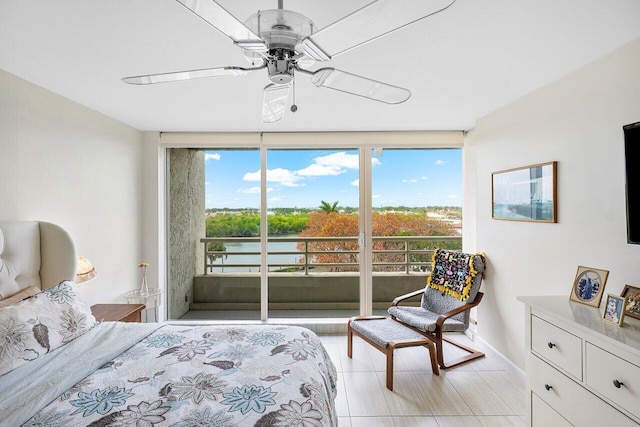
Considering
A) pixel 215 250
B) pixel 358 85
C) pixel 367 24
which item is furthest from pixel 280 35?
pixel 215 250

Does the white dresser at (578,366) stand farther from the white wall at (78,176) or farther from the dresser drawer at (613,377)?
the white wall at (78,176)

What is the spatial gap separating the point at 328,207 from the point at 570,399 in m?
2.88

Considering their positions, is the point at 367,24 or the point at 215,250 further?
the point at 215,250

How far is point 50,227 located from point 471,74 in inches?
130

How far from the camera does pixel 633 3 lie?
150 cm

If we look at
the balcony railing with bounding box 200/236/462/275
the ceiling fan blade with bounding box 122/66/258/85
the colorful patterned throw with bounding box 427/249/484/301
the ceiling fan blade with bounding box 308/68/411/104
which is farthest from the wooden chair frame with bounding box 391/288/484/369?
the ceiling fan blade with bounding box 122/66/258/85

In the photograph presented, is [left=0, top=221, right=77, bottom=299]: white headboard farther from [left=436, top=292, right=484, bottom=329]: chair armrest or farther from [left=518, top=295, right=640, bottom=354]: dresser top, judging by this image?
[left=518, top=295, right=640, bottom=354]: dresser top

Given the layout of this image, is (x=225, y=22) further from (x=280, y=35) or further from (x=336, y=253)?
(x=336, y=253)

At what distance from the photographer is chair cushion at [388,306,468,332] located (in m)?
2.98

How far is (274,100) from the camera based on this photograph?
170cm

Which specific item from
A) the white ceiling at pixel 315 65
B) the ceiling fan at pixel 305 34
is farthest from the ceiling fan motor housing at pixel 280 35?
the white ceiling at pixel 315 65

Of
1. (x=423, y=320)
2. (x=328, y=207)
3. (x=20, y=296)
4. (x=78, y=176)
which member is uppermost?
(x=78, y=176)

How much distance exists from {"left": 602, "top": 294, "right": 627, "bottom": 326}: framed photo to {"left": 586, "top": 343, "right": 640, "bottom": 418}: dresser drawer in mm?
195

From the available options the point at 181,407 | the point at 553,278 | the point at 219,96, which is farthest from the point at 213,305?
the point at 553,278
